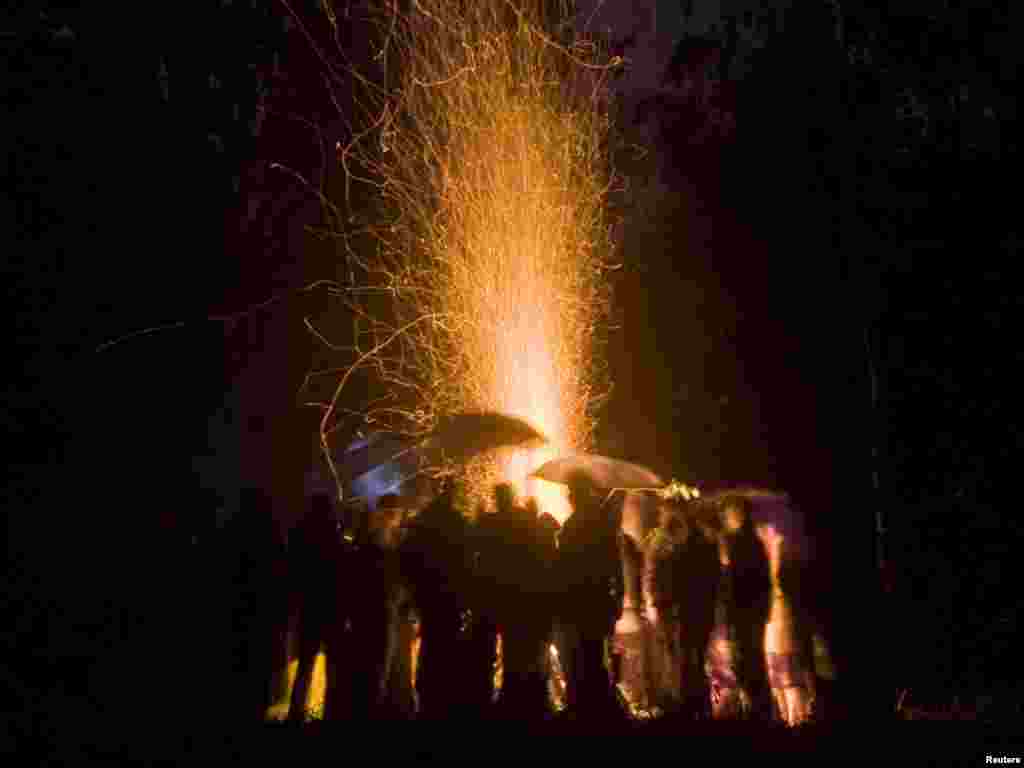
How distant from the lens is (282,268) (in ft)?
51.9

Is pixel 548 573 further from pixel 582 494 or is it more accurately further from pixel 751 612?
pixel 751 612

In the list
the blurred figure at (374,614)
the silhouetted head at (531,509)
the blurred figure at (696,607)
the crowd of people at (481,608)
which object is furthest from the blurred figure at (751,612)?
the blurred figure at (374,614)

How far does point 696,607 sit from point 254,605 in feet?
10.4

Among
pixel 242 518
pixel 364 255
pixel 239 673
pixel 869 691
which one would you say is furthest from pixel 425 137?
pixel 869 691

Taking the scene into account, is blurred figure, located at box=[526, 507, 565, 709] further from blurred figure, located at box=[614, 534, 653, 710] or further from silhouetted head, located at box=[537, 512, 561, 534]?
blurred figure, located at box=[614, 534, 653, 710]

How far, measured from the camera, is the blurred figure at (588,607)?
24.8 ft

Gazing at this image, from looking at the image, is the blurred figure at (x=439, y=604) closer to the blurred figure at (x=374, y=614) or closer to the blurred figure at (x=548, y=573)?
the blurred figure at (x=374, y=614)

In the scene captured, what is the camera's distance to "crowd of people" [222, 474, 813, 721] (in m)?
7.52

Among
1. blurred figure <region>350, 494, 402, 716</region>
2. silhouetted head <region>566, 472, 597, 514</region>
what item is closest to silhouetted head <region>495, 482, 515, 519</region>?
silhouetted head <region>566, 472, 597, 514</region>

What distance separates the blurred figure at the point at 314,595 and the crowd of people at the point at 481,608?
10 millimetres

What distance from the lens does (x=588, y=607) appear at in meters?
7.59

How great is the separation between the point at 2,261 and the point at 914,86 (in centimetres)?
1066

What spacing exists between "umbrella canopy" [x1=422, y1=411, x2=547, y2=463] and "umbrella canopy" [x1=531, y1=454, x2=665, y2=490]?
1.39ft

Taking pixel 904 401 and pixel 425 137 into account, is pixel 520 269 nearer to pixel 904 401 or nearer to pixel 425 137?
pixel 425 137
